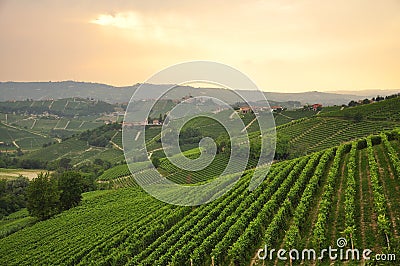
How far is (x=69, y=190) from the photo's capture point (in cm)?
4466

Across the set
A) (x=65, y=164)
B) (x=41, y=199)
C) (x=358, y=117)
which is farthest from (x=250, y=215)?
(x=65, y=164)

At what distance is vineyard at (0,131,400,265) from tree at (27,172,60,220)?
598cm

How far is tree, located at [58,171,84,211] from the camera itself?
4406 centimetres

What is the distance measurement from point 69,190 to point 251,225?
111 feet

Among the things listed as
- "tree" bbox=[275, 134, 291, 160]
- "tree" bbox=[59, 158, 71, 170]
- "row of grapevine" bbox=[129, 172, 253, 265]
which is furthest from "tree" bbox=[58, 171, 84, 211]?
"tree" bbox=[59, 158, 71, 170]

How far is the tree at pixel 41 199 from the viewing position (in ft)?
131

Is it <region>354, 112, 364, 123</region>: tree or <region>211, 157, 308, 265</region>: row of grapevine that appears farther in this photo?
<region>354, 112, 364, 123</region>: tree

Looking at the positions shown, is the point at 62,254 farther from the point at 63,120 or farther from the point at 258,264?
the point at 63,120

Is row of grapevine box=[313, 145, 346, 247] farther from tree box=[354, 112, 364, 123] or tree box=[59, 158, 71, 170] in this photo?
tree box=[59, 158, 71, 170]

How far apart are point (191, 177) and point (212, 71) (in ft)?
138

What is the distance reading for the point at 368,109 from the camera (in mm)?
65688


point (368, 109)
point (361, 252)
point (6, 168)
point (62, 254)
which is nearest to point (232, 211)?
point (361, 252)

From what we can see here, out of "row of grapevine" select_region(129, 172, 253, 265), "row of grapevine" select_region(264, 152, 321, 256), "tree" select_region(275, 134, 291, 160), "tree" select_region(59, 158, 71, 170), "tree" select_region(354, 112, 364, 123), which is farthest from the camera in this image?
"tree" select_region(59, 158, 71, 170)

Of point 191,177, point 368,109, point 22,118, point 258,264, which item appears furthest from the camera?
point 22,118
